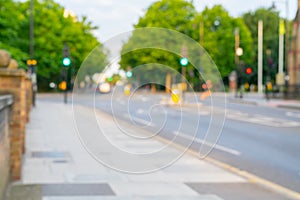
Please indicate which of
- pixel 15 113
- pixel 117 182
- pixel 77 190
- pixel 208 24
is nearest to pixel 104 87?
pixel 15 113

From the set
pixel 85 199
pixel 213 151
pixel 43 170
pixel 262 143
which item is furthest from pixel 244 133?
pixel 85 199

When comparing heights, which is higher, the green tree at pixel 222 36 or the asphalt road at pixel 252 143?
the green tree at pixel 222 36

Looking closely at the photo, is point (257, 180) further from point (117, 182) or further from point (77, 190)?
point (77, 190)

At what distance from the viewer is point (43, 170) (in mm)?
10227

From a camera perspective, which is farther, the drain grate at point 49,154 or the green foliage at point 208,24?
the green foliage at point 208,24

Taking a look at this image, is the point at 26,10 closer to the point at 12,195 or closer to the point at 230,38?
the point at 230,38

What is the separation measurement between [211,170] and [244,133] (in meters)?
9.28

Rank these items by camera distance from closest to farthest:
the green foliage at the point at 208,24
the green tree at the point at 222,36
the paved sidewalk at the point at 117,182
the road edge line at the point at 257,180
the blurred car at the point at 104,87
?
the paved sidewalk at the point at 117,182 < the road edge line at the point at 257,180 < the blurred car at the point at 104,87 < the green foliage at the point at 208,24 < the green tree at the point at 222,36

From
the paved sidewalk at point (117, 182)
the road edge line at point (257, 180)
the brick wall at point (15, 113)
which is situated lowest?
the road edge line at point (257, 180)

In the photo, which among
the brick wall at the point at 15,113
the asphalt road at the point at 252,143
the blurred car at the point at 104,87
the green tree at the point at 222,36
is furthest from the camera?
the green tree at the point at 222,36

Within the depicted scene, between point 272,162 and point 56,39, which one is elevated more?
point 56,39

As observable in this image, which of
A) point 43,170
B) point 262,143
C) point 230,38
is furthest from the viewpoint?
point 230,38

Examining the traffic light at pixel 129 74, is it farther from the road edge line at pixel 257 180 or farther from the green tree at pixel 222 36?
the green tree at pixel 222 36

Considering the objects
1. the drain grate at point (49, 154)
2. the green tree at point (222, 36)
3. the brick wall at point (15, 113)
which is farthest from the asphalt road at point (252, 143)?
the green tree at point (222, 36)
